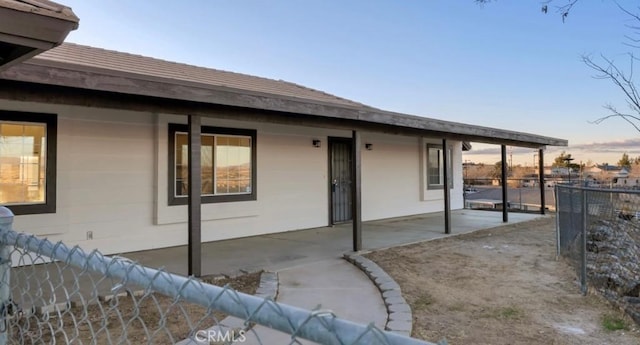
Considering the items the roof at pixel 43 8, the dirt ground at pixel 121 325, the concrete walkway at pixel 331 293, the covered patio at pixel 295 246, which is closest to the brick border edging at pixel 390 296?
the concrete walkway at pixel 331 293

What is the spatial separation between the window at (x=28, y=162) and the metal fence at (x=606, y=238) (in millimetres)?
7067

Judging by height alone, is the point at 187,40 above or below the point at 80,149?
above

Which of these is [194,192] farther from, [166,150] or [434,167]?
[434,167]

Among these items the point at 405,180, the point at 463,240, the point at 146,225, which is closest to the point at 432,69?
the point at 405,180

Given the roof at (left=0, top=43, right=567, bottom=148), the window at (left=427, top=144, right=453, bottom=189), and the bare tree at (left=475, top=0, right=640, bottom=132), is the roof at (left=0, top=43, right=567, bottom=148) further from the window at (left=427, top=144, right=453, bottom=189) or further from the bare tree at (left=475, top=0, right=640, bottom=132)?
the bare tree at (left=475, top=0, right=640, bottom=132)

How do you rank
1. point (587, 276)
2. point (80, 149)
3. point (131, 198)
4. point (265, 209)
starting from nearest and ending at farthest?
point (587, 276)
point (80, 149)
point (131, 198)
point (265, 209)

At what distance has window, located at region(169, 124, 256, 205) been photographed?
23.2ft

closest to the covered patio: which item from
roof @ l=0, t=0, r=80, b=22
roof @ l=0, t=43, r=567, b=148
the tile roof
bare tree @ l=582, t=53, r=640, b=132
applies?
roof @ l=0, t=43, r=567, b=148

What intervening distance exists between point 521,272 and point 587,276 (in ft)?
2.60

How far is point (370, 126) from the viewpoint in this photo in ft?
23.1

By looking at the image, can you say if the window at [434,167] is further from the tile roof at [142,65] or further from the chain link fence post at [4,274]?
the chain link fence post at [4,274]

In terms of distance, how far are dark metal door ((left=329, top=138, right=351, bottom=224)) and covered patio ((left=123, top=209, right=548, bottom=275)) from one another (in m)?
0.33

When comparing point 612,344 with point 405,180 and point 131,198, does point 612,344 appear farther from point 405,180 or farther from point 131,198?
point 405,180

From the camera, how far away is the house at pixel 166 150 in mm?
4406
